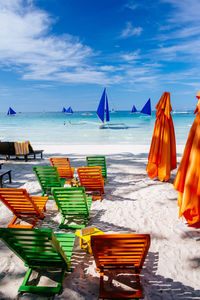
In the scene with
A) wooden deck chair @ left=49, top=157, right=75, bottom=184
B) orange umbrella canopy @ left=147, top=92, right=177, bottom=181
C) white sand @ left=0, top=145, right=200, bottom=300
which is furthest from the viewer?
wooden deck chair @ left=49, top=157, right=75, bottom=184

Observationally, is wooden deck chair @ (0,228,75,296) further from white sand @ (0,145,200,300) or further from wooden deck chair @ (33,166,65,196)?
wooden deck chair @ (33,166,65,196)

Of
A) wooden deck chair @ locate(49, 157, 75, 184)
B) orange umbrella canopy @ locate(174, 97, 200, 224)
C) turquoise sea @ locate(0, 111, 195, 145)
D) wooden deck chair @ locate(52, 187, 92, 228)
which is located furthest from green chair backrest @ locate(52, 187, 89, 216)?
turquoise sea @ locate(0, 111, 195, 145)

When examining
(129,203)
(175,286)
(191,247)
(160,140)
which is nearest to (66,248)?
(175,286)

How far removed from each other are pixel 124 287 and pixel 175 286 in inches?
29.0

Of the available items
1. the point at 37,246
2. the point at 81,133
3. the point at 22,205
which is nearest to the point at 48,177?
the point at 22,205

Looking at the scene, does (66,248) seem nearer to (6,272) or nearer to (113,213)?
(6,272)

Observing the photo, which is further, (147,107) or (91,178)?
(147,107)

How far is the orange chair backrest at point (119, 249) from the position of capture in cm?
243

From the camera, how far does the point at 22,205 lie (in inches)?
173

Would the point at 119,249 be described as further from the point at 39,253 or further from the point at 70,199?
the point at 70,199

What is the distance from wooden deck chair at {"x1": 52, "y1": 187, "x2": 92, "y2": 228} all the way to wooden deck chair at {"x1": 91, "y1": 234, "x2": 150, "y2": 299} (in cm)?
147

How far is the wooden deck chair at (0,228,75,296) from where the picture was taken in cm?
247

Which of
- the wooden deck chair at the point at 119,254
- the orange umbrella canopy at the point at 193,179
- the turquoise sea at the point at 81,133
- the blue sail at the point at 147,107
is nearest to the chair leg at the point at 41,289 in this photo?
the wooden deck chair at the point at 119,254

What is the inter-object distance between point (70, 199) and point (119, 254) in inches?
71.5
